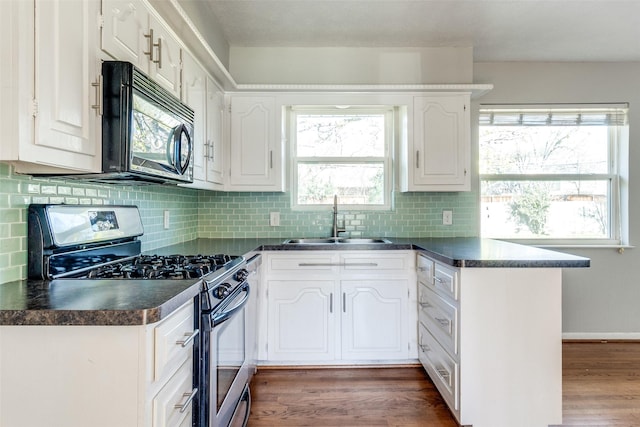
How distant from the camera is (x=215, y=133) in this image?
2373 mm

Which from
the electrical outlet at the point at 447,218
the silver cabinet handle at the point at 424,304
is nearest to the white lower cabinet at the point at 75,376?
the silver cabinet handle at the point at 424,304

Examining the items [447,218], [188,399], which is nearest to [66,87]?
[188,399]

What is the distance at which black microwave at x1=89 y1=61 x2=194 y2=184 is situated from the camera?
3.78 feet

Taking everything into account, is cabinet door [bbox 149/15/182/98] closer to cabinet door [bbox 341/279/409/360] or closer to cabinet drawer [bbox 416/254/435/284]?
cabinet door [bbox 341/279/409/360]

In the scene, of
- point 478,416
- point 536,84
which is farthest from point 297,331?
point 536,84

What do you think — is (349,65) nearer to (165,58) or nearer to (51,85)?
(165,58)

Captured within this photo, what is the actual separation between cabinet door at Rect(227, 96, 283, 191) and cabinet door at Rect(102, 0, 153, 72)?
1194 mm

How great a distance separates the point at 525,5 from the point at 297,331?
2610mm

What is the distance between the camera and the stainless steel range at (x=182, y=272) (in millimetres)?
1198

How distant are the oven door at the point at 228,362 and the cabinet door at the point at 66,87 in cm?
70

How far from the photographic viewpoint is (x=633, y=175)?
302 cm

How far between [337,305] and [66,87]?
190 centimetres

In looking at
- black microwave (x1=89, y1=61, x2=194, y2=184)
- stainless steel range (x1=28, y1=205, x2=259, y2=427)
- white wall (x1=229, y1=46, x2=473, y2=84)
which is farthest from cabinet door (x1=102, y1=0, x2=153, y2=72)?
white wall (x1=229, y1=46, x2=473, y2=84)

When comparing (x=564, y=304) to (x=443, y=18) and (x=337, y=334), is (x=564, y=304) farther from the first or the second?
(x=443, y=18)
